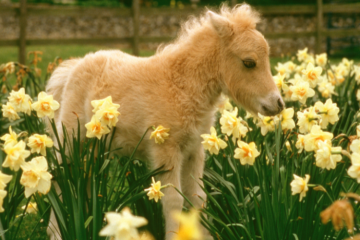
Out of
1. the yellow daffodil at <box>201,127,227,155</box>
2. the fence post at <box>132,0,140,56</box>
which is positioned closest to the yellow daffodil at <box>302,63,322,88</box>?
the yellow daffodil at <box>201,127,227,155</box>

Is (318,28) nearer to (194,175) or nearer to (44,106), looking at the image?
(194,175)

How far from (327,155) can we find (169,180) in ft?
3.37

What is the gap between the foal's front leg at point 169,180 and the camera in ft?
9.25

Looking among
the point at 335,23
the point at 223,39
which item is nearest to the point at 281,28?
the point at 335,23

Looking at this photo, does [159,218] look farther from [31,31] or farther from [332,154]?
[31,31]

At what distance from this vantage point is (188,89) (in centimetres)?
299

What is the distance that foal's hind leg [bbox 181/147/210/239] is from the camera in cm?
311

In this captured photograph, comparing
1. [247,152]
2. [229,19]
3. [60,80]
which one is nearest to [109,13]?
[60,80]

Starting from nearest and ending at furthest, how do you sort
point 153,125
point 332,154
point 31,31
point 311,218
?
point 332,154
point 311,218
point 153,125
point 31,31

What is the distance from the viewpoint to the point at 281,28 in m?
18.1

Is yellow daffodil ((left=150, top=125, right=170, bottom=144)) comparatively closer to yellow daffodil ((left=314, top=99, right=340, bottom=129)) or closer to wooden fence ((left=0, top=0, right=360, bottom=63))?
yellow daffodil ((left=314, top=99, right=340, bottom=129))

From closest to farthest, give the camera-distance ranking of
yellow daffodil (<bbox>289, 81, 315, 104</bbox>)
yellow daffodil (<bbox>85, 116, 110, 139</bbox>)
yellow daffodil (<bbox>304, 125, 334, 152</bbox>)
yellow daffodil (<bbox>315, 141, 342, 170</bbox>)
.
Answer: yellow daffodil (<bbox>315, 141, 342, 170</bbox>) → yellow daffodil (<bbox>304, 125, 334, 152</bbox>) → yellow daffodil (<bbox>85, 116, 110, 139</bbox>) → yellow daffodil (<bbox>289, 81, 315, 104</bbox>)

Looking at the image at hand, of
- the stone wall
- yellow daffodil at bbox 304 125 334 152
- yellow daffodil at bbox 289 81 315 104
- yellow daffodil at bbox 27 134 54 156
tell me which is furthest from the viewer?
the stone wall

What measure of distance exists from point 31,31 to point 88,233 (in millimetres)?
16838
